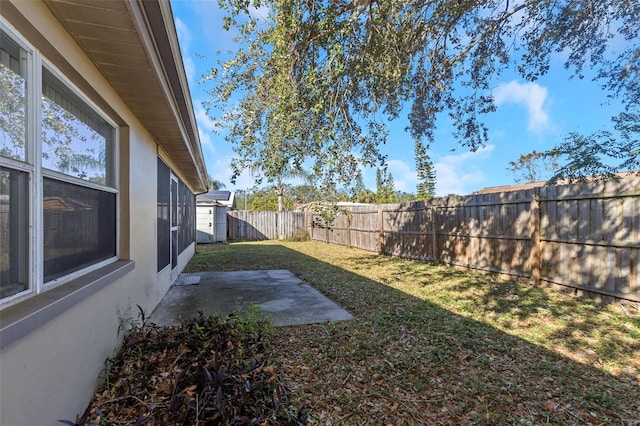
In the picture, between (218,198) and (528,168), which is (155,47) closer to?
(218,198)

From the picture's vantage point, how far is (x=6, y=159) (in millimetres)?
1576

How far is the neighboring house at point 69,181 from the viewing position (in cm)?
160

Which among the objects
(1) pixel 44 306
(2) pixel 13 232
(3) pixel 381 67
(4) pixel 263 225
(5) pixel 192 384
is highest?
(3) pixel 381 67

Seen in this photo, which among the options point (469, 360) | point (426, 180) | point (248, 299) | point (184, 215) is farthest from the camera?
point (426, 180)

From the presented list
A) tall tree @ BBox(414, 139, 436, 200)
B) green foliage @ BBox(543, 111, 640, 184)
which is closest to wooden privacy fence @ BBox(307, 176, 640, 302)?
green foliage @ BBox(543, 111, 640, 184)

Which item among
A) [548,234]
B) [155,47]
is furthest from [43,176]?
[548,234]

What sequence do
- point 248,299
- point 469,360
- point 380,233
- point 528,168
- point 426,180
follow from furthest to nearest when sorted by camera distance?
point 426,180, point 528,168, point 380,233, point 248,299, point 469,360

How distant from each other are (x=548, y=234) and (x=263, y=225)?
16.2 meters

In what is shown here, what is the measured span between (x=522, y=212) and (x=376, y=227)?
6026 mm

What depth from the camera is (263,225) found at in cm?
2014

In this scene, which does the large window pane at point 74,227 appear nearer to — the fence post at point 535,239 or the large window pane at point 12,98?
the large window pane at point 12,98

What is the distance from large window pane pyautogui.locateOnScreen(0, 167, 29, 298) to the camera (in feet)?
5.19

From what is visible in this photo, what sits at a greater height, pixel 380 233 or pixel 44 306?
pixel 44 306

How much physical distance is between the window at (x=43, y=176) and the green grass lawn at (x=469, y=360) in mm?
2019
